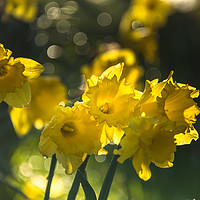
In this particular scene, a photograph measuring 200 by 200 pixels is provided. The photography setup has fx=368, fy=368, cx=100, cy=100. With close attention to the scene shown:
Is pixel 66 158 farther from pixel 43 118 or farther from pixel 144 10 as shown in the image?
pixel 144 10

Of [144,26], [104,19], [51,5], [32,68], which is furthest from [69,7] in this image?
[32,68]

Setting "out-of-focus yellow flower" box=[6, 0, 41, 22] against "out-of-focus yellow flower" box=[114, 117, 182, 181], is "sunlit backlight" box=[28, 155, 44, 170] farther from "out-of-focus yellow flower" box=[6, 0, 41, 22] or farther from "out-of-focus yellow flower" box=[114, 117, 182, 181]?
"out-of-focus yellow flower" box=[114, 117, 182, 181]

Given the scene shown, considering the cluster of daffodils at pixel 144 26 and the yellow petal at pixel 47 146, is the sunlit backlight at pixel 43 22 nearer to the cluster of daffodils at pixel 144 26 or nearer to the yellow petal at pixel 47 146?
the cluster of daffodils at pixel 144 26

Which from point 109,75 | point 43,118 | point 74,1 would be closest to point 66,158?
point 109,75

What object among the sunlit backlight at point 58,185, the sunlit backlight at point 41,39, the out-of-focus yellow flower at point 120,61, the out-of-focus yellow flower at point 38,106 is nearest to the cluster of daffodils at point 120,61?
the out-of-focus yellow flower at point 120,61

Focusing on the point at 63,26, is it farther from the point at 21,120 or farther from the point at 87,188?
the point at 87,188

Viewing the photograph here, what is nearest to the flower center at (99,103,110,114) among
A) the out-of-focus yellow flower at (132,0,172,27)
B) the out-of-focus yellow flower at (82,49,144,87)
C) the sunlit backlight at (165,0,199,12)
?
the out-of-focus yellow flower at (82,49,144,87)
